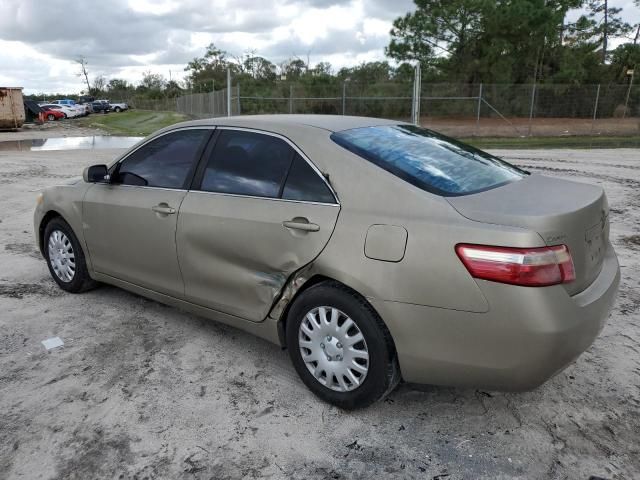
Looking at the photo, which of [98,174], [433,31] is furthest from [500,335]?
[433,31]

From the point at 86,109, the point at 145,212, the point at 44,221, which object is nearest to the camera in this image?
the point at 145,212

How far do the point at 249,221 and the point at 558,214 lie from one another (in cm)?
168

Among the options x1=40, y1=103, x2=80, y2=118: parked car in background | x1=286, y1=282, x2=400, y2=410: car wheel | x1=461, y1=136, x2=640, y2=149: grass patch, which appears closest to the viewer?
x1=286, y1=282, x2=400, y2=410: car wheel

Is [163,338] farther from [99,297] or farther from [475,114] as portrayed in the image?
[475,114]

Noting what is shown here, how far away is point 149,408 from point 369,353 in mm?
1297

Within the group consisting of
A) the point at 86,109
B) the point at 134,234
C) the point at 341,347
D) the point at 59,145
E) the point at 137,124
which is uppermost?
the point at 134,234

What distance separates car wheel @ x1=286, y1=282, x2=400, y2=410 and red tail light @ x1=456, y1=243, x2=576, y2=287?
1.91 ft

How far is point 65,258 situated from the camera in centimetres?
466

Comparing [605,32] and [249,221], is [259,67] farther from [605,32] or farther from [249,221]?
[249,221]

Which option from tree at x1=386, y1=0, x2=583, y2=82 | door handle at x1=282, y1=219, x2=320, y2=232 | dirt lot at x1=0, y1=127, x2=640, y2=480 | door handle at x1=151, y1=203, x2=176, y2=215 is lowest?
dirt lot at x1=0, y1=127, x2=640, y2=480

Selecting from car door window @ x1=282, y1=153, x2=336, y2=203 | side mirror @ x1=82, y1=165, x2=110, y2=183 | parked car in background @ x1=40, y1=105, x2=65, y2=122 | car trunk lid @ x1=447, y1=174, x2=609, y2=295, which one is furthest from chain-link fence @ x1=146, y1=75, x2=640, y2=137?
parked car in background @ x1=40, y1=105, x2=65, y2=122

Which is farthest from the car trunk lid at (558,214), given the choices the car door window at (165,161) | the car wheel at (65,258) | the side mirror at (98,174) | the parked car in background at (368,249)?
the car wheel at (65,258)

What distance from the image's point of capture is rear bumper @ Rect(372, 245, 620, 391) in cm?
240

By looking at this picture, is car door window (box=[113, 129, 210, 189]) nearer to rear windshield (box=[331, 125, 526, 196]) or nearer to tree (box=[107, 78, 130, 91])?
rear windshield (box=[331, 125, 526, 196])
